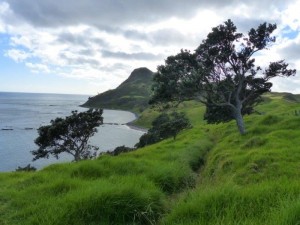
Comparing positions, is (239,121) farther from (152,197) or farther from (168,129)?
(168,129)

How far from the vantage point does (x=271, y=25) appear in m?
31.6

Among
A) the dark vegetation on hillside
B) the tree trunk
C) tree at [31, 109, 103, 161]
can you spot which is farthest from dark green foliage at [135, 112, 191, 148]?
the dark vegetation on hillside

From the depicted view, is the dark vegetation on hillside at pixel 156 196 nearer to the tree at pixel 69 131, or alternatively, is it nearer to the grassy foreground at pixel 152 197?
the grassy foreground at pixel 152 197

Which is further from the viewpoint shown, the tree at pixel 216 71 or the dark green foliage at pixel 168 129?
the dark green foliage at pixel 168 129

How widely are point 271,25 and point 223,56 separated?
17.3 ft

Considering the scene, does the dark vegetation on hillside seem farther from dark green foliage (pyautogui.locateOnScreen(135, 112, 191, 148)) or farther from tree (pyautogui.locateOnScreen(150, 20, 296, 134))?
dark green foliage (pyautogui.locateOnScreen(135, 112, 191, 148))

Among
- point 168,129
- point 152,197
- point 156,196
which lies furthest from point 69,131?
point 152,197

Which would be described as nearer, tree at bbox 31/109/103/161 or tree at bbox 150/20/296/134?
tree at bbox 150/20/296/134

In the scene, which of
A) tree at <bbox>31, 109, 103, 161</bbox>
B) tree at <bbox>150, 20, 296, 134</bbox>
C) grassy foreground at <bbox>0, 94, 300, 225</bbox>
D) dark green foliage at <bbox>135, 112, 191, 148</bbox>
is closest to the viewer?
grassy foreground at <bbox>0, 94, 300, 225</bbox>

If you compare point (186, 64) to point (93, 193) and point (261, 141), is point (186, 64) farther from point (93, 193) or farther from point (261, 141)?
point (93, 193)

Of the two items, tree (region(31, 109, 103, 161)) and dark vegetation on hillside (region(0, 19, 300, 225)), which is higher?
dark vegetation on hillside (region(0, 19, 300, 225))

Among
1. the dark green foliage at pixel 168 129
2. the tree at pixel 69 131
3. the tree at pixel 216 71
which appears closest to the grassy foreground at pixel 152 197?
the tree at pixel 216 71

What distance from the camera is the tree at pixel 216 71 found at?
30.4m

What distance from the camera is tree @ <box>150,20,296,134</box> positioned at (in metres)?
30.4
